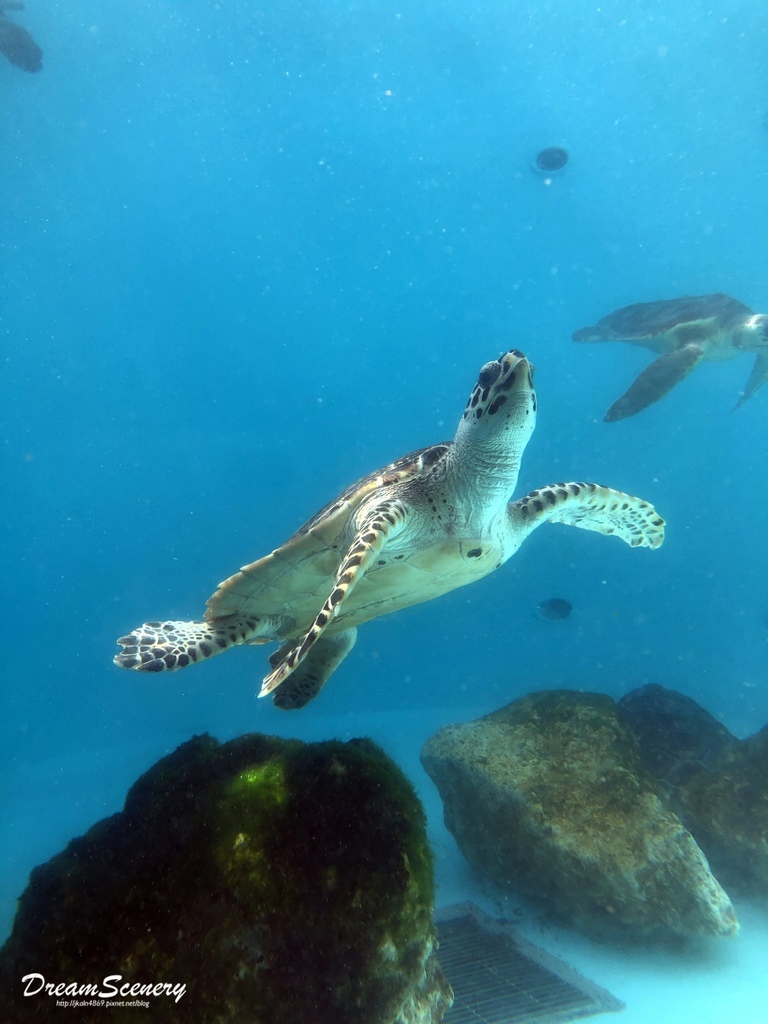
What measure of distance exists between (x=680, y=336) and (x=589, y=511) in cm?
744

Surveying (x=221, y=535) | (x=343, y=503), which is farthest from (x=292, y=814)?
(x=221, y=535)

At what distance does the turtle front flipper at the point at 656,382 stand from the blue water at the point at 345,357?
15.0ft

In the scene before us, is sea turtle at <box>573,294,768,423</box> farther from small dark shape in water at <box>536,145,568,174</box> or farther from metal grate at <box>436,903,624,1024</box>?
metal grate at <box>436,903,624,1024</box>

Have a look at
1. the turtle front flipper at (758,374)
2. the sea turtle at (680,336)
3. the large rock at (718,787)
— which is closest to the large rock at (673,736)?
the large rock at (718,787)

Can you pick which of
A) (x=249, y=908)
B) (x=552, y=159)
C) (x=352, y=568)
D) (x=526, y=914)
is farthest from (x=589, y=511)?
(x=552, y=159)

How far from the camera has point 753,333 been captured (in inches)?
417

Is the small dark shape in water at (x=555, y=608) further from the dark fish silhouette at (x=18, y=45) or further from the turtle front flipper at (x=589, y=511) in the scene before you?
the dark fish silhouette at (x=18, y=45)

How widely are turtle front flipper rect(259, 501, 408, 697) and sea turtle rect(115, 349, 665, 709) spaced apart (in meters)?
0.01

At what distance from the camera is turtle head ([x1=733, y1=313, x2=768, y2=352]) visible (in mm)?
10461

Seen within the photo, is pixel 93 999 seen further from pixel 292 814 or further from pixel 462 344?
pixel 462 344

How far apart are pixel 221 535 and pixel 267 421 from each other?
12.5ft

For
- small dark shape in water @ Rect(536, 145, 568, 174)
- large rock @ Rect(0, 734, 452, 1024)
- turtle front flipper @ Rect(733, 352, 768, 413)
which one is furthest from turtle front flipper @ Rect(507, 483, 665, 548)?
small dark shape in water @ Rect(536, 145, 568, 174)

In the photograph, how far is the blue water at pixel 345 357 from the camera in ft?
41.0

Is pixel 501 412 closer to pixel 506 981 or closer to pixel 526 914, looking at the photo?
pixel 506 981
